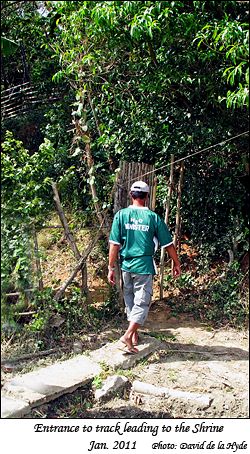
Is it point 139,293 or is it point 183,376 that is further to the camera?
point 139,293

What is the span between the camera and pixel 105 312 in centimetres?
541

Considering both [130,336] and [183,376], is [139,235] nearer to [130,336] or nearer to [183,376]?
[130,336]

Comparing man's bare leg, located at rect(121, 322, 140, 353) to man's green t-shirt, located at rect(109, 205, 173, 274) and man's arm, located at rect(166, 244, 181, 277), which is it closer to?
man's green t-shirt, located at rect(109, 205, 173, 274)

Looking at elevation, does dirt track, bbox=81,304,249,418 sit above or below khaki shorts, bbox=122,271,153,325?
below

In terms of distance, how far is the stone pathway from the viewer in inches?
145

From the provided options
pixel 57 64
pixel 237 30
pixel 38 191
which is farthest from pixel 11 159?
pixel 237 30

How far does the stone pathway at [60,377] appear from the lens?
369 centimetres

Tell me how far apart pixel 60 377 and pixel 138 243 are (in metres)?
1.23

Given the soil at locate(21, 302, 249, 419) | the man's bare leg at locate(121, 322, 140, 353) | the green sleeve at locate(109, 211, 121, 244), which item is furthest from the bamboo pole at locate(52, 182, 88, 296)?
the man's bare leg at locate(121, 322, 140, 353)

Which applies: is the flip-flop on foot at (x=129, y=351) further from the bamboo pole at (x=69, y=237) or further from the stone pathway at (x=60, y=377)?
the bamboo pole at (x=69, y=237)

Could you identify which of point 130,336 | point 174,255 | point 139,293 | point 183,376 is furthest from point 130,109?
point 183,376

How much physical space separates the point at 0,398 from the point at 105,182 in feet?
8.36

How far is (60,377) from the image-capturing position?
4215 millimetres
